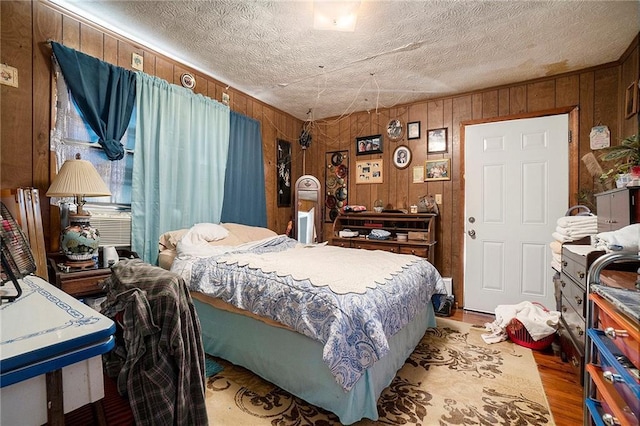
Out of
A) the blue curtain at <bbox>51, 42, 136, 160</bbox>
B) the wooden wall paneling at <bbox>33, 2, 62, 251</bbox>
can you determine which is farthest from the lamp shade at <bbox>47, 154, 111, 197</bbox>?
the blue curtain at <bbox>51, 42, 136, 160</bbox>

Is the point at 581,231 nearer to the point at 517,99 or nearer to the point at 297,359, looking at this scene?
the point at 517,99

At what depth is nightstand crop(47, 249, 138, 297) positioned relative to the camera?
1700mm

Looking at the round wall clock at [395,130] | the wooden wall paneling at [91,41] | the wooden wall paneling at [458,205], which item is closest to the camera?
the wooden wall paneling at [91,41]

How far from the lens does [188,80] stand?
2.81 meters

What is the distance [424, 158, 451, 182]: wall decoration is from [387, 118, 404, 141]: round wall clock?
1.76 feet

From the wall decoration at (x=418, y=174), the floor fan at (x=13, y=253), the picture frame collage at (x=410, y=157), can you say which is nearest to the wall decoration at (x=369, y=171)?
the picture frame collage at (x=410, y=157)

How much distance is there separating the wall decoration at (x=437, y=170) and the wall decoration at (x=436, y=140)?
0.14 metres

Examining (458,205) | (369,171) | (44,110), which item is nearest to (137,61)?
(44,110)

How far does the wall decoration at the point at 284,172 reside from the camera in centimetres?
406

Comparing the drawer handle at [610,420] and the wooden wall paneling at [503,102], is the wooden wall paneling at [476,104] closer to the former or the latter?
the wooden wall paneling at [503,102]

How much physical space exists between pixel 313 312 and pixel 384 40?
2.22 metres

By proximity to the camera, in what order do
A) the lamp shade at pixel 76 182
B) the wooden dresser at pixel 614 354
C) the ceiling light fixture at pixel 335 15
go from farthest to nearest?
the ceiling light fixture at pixel 335 15
the lamp shade at pixel 76 182
the wooden dresser at pixel 614 354

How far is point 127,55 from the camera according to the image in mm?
2371

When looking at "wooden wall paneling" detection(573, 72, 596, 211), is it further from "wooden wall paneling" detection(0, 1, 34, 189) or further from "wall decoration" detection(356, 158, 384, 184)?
"wooden wall paneling" detection(0, 1, 34, 189)
